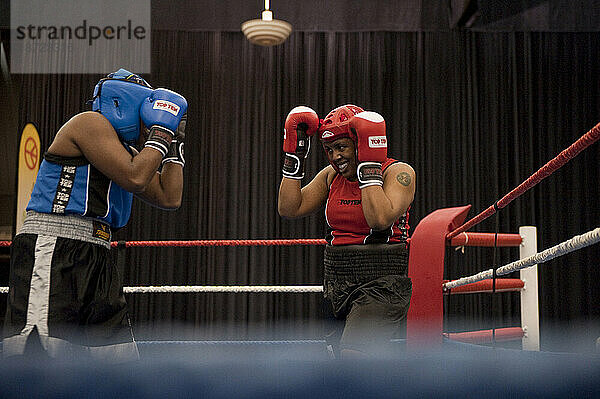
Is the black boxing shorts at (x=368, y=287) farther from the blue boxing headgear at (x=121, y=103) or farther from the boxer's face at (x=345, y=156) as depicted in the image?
the blue boxing headgear at (x=121, y=103)

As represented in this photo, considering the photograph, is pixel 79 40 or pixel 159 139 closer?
pixel 159 139

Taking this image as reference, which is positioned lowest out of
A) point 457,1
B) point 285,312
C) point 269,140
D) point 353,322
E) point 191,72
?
point 285,312

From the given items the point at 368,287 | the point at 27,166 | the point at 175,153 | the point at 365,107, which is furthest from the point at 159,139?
the point at 365,107

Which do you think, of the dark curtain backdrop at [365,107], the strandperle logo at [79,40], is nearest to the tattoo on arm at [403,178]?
the dark curtain backdrop at [365,107]

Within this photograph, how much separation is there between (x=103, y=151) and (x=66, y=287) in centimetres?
29

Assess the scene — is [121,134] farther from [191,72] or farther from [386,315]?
[191,72]

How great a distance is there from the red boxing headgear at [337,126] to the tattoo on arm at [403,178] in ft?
0.53

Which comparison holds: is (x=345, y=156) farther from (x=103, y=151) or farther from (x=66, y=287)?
(x=66, y=287)

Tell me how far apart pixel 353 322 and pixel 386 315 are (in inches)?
3.5

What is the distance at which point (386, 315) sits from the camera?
1624 mm

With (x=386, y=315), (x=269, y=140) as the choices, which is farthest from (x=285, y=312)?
(x=386, y=315)

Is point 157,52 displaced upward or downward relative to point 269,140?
upward

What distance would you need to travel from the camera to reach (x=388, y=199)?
1.67m

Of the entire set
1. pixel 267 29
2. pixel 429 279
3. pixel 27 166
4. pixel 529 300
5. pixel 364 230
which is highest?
pixel 267 29
